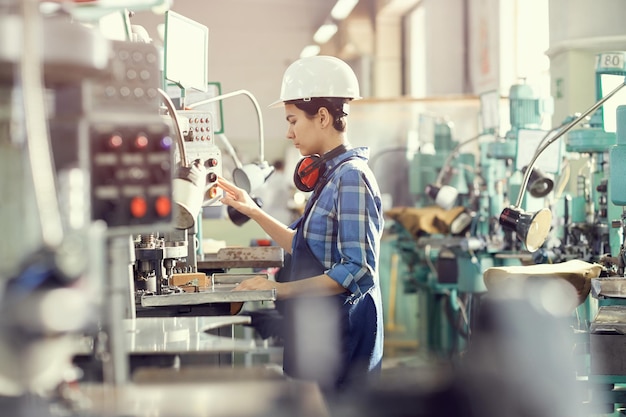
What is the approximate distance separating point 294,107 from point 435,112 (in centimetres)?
531

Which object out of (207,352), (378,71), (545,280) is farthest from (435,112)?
(207,352)

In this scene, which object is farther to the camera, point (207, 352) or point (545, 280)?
point (545, 280)

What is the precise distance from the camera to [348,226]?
7.73 feet

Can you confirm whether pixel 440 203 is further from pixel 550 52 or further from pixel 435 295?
pixel 550 52

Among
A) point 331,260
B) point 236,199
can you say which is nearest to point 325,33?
point 236,199

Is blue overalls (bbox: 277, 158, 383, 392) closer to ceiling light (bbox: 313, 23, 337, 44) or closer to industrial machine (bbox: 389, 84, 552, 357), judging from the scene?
industrial machine (bbox: 389, 84, 552, 357)

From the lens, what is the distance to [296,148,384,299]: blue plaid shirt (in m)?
2.35

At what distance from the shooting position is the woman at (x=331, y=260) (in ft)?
7.77

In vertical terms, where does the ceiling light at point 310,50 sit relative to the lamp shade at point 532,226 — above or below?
above

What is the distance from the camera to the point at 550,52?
5828mm

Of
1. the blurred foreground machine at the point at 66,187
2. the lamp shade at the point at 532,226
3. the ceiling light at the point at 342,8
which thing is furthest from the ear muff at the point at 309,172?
the ceiling light at the point at 342,8

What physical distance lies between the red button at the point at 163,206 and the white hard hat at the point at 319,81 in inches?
50.1

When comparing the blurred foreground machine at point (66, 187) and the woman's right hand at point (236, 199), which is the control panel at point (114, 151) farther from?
the woman's right hand at point (236, 199)

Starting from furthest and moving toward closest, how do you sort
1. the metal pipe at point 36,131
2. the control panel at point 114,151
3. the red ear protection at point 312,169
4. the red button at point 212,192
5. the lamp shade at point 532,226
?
the lamp shade at point 532,226 < the red button at point 212,192 < the red ear protection at point 312,169 < the control panel at point 114,151 < the metal pipe at point 36,131
